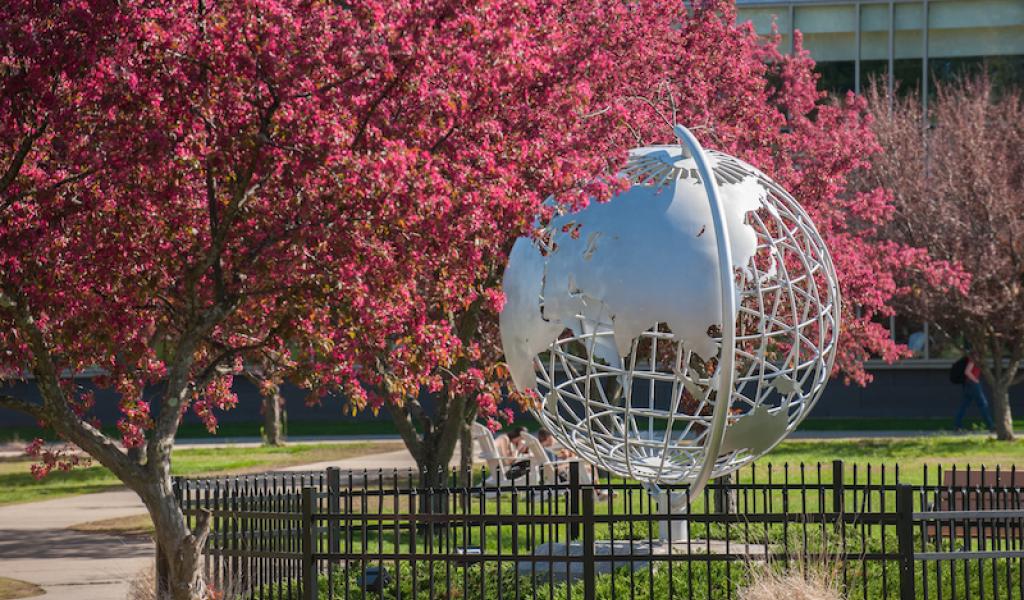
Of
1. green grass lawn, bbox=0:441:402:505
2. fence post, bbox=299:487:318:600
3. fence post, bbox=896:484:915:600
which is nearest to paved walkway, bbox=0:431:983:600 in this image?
green grass lawn, bbox=0:441:402:505

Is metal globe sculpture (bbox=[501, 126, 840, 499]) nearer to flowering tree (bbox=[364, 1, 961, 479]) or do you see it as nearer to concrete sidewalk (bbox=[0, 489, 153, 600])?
flowering tree (bbox=[364, 1, 961, 479])

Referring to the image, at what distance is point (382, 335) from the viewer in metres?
8.60

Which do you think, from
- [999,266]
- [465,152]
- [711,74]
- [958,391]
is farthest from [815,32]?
[465,152]

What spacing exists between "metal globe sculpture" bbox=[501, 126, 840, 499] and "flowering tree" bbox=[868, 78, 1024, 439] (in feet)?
41.2

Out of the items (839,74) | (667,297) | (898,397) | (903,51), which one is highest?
(903,51)

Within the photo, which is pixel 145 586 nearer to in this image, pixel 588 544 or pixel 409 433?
pixel 588 544

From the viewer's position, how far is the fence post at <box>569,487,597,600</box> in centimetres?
788

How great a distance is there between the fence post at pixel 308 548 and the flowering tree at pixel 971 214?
48.6ft

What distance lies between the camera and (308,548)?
28.2ft

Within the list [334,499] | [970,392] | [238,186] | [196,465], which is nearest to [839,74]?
[970,392]

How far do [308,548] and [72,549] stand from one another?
625cm

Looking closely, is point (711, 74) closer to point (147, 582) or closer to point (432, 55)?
point (432, 55)

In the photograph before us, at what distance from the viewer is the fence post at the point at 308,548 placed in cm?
853

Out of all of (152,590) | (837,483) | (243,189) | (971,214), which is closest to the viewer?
(243,189)
